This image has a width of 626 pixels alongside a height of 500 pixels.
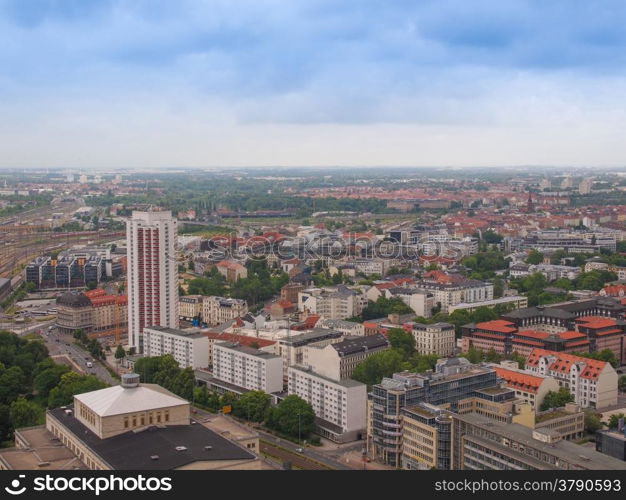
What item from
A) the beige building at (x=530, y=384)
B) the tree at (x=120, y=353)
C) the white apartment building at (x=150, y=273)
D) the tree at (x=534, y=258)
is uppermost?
the white apartment building at (x=150, y=273)

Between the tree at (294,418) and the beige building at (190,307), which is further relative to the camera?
the beige building at (190,307)

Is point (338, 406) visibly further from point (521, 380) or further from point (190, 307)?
point (190, 307)

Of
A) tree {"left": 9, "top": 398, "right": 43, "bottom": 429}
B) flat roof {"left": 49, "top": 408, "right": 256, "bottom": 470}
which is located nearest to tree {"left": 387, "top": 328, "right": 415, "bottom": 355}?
tree {"left": 9, "top": 398, "right": 43, "bottom": 429}

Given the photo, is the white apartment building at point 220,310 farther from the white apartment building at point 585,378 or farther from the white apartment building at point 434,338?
the white apartment building at point 585,378

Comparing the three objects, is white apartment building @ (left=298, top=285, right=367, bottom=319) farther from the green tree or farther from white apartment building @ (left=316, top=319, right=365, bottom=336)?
the green tree

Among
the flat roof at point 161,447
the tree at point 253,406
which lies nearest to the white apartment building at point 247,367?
the tree at point 253,406

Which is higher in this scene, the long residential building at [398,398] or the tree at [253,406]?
the long residential building at [398,398]
